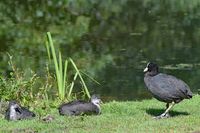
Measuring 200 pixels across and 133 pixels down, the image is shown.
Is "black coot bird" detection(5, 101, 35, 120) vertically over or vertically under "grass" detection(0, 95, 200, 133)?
over

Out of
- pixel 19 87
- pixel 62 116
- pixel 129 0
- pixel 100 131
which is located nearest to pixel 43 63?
pixel 19 87

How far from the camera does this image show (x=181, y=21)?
25.3 meters

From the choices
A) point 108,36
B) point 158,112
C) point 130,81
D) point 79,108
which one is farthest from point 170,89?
point 108,36

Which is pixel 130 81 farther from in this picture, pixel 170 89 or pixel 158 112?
pixel 170 89

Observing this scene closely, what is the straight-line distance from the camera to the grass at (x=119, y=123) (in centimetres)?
803

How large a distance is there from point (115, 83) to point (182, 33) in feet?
27.4

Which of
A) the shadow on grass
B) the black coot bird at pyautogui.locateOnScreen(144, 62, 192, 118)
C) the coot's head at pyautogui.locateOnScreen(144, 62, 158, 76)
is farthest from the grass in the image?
the coot's head at pyautogui.locateOnScreen(144, 62, 158, 76)

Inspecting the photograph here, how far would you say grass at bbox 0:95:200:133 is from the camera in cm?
803

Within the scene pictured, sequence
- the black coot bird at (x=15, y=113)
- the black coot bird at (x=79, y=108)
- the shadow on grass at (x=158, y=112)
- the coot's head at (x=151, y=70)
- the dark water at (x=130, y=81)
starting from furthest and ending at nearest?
the dark water at (x=130, y=81) < the shadow on grass at (x=158, y=112) < the coot's head at (x=151, y=70) < the black coot bird at (x=79, y=108) < the black coot bird at (x=15, y=113)

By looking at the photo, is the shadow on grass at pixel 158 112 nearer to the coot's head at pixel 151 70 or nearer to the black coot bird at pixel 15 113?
the coot's head at pixel 151 70

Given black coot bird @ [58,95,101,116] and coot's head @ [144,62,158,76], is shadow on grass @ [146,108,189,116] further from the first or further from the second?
black coot bird @ [58,95,101,116]

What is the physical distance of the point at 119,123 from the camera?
8484 mm

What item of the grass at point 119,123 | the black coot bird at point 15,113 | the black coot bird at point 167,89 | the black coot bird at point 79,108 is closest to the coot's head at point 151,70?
the black coot bird at point 167,89

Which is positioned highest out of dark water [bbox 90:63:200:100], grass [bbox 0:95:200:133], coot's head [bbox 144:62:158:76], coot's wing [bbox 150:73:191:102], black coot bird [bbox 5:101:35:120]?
coot's head [bbox 144:62:158:76]
